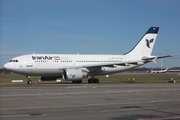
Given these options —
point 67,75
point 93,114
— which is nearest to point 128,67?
point 67,75

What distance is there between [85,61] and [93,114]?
3028cm

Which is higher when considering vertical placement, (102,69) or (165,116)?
(102,69)

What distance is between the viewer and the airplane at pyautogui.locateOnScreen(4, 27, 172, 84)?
37.5 metres

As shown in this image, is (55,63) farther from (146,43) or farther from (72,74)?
(146,43)

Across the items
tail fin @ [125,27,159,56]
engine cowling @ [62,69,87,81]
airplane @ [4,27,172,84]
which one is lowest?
engine cowling @ [62,69,87,81]

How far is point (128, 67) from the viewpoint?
45.5m

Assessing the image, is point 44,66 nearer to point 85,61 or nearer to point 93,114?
point 85,61

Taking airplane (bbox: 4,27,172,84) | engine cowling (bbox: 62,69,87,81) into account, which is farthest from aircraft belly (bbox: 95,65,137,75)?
engine cowling (bbox: 62,69,87,81)

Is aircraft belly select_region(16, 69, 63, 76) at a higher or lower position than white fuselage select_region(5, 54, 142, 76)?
lower

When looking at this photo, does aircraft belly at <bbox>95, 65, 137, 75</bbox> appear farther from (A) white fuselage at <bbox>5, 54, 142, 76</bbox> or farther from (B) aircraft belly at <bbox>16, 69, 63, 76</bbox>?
(B) aircraft belly at <bbox>16, 69, 63, 76</bbox>

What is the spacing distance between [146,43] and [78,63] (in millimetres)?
12713

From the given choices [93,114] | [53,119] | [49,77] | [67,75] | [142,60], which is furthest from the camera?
[142,60]

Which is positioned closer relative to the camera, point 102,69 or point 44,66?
point 44,66

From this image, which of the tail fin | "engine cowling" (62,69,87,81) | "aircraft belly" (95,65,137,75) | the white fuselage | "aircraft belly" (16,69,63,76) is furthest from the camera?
the tail fin
